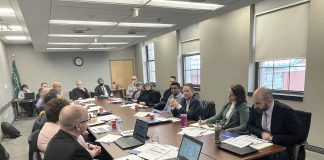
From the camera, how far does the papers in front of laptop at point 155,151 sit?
175cm

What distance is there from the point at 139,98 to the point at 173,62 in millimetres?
1988

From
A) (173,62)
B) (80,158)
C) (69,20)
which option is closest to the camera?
(80,158)

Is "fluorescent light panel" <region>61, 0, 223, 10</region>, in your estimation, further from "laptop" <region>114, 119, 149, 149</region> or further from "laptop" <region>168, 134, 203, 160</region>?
"laptop" <region>168, 134, 203, 160</region>

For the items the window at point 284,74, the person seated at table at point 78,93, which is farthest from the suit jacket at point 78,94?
the window at point 284,74

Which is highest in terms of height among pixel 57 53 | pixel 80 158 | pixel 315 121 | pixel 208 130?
pixel 57 53

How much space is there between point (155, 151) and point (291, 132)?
4.43 feet

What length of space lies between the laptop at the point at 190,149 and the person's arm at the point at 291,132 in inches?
34.6

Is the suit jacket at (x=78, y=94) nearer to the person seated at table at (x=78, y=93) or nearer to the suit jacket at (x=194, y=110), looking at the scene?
the person seated at table at (x=78, y=93)

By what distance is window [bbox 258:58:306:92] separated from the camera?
3.60 m

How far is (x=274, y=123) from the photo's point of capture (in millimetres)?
2203

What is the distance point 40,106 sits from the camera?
444cm

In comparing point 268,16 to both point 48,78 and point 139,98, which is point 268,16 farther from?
point 48,78

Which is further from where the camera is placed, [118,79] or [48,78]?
[118,79]

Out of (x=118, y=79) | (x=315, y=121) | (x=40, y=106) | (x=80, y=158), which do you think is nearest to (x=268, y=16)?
(x=315, y=121)
